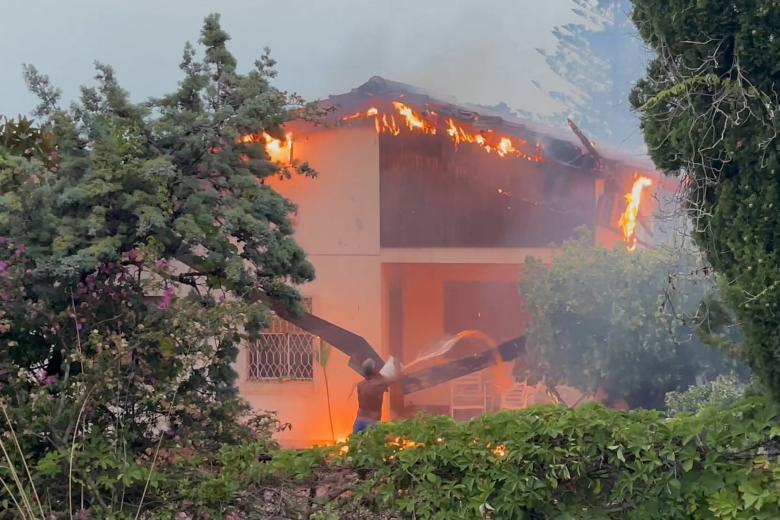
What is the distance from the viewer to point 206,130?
3885 millimetres

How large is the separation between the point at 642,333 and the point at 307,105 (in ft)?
12.8

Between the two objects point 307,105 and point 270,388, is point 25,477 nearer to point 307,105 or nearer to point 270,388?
point 307,105

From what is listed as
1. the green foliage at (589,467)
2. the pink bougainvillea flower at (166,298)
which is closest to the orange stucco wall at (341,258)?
the pink bougainvillea flower at (166,298)

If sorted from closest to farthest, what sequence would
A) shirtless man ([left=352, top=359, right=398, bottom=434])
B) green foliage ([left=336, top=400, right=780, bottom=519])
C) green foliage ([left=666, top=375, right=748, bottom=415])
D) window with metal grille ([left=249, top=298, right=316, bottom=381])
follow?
green foliage ([left=336, top=400, right=780, bottom=519]) → green foliage ([left=666, top=375, right=748, bottom=415]) → shirtless man ([left=352, top=359, right=398, bottom=434]) → window with metal grille ([left=249, top=298, right=316, bottom=381])

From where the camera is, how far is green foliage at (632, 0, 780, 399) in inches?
111

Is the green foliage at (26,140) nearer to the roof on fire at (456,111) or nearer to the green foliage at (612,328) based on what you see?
the roof on fire at (456,111)

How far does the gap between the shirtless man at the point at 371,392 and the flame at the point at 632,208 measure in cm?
307

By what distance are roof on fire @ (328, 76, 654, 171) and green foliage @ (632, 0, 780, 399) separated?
4807 millimetres

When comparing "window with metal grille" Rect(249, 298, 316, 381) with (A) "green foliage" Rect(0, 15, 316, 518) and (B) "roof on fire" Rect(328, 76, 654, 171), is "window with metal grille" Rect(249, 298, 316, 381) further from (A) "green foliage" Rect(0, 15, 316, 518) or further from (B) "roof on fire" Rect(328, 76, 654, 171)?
(A) "green foliage" Rect(0, 15, 316, 518)

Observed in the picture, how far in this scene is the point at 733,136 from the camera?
294 centimetres

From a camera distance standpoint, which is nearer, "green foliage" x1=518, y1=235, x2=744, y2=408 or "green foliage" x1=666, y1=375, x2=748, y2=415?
"green foliage" x1=666, y1=375, x2=748, y2=415

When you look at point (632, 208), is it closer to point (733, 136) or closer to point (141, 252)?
point (733, 136)

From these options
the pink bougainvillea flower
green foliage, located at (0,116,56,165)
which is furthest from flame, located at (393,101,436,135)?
the pink bougainvillea flower

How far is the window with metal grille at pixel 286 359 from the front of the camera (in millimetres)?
8328
